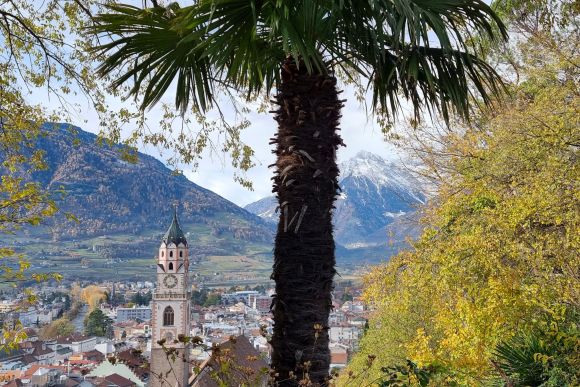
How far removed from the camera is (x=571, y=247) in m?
5.87

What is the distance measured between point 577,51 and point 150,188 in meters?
173

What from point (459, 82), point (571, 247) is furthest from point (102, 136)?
point (571, 247)

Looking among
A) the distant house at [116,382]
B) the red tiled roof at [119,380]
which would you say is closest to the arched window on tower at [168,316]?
the distant house at [116,382]

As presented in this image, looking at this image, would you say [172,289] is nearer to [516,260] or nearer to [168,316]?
[168,316]

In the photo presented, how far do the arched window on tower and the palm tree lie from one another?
5236cm

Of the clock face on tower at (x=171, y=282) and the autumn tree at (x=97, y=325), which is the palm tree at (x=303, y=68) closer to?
the clock face on tower at (x=171, y=282)

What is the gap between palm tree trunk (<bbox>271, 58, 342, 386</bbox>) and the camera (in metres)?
3.20

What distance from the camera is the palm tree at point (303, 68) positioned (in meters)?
2.99

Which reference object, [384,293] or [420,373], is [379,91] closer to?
[420,373]

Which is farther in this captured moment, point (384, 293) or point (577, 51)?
point (384, 293)

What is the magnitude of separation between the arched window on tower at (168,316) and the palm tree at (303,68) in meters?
52.4

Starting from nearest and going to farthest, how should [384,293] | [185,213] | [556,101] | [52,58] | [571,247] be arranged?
[571,247] < [52,58] < [556,101] < [384,293] < [185,213]

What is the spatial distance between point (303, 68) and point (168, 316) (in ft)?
174

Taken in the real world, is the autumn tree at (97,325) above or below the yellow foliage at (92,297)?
below
